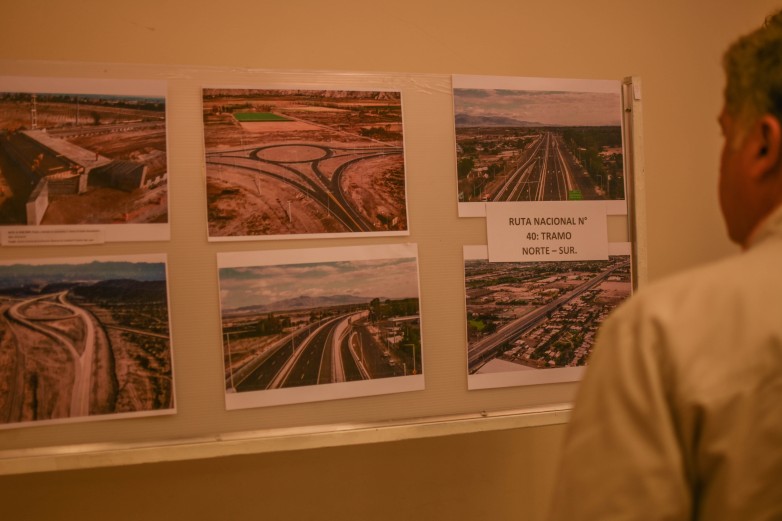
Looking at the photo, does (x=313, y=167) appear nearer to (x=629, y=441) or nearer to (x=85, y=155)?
(x=85, y=155)

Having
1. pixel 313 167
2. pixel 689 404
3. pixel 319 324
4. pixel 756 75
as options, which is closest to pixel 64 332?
pixel 319 324

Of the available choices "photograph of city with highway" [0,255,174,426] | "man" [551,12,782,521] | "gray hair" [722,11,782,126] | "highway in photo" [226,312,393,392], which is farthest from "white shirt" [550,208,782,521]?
"photograph of city with highway" [0,255,174,426]

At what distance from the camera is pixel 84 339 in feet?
3.83

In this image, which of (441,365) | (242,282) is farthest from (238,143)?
Result: (441,365)

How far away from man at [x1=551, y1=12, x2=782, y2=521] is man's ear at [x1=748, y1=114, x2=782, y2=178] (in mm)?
69

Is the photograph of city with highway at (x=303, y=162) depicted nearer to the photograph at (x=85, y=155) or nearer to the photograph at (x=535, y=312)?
the photograph at (x=85, y=155)

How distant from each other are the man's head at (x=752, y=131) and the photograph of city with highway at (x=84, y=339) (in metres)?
1.02

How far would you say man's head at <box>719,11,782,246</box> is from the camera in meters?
0.61

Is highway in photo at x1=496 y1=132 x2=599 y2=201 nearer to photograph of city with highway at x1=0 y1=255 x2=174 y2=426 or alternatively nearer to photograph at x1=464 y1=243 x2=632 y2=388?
photograph at x1=464 y1=243 x2=632 y2=388

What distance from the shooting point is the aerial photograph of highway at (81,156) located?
1153 mm

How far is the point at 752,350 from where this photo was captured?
1.69ft

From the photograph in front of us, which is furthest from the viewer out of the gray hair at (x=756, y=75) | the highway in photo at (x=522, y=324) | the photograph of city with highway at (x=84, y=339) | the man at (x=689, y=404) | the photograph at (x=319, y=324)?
the highway in photo at (x=522, y=324)

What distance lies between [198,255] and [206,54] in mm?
560

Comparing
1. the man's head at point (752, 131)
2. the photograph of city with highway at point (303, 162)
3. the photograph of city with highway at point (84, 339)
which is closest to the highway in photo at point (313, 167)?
A: the photograph of city with highway at point (303, 162)
